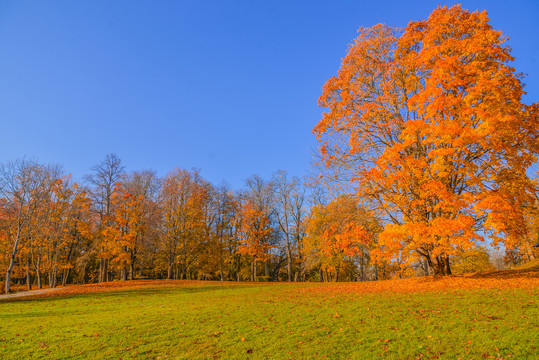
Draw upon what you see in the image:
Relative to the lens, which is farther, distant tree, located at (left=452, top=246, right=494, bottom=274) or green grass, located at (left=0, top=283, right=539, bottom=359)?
distant tree, located at (left=452, top=246, right=494, bottom=274)

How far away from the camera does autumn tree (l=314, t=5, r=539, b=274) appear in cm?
1116

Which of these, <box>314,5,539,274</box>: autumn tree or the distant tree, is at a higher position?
<box>314,5,539,274</box>: autumn tree

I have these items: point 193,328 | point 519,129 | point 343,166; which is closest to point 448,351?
point 193,328

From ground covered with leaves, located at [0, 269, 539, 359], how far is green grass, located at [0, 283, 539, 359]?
0.02 meters

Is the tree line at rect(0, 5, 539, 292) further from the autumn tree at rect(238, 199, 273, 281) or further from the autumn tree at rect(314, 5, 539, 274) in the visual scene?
the autumn tree at rect(238, 199, 273, 281)

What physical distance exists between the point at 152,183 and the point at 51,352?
33.6 meters

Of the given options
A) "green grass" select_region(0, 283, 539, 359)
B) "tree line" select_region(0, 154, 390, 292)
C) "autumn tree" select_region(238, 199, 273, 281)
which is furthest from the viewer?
"autumn tree" select_region(238, 199, 273, 281)

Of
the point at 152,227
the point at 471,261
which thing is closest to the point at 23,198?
the point at 152,227

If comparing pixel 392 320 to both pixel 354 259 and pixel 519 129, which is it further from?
pixel 354 259

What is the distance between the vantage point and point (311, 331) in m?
7.29

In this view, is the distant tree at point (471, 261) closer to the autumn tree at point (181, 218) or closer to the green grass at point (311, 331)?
the green grass at point (311, 331)

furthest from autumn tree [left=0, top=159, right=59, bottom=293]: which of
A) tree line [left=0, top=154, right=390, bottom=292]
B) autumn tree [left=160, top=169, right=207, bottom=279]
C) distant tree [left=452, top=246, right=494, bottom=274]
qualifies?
distant tree [left=452, top=246, right=494, bottom=274]

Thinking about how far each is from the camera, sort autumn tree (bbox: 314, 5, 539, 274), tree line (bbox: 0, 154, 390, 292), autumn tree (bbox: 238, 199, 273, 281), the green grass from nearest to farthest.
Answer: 1. the green grass
2. autumn tree (bbox: 314, 5, 539, 274)
3. tree line (bbox: 0, 154, 390, 292)
4. autumn tree (bbox: 238, 199, 273, 281)

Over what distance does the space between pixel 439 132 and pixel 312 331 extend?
8976 millimetres
